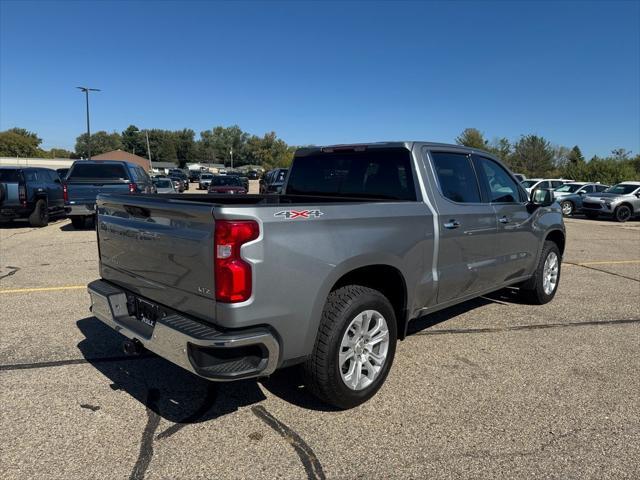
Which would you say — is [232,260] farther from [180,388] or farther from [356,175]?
[356,175]

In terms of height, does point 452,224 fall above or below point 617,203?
above

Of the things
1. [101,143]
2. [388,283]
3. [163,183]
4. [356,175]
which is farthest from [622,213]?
[101,143]

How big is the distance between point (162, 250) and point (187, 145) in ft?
489

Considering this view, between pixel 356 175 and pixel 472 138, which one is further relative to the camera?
pixel 472 138

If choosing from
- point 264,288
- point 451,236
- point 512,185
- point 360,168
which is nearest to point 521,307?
point 512,185

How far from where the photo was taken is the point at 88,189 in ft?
40.1

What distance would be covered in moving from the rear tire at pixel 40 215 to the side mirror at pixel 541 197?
43.0ft

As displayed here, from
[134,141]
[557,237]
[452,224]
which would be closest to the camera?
[452,224]

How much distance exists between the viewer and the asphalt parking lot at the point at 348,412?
2795mm

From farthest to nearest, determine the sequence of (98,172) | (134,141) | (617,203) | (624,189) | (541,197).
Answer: (134,141), (624,189), (617,203), (98,172), (541,197)

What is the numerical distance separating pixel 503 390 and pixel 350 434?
139 centimetres

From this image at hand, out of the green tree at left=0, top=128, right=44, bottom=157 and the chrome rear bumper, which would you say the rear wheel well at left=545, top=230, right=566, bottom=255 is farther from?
the green tree at left=0, top=128, right=44, bottom=157

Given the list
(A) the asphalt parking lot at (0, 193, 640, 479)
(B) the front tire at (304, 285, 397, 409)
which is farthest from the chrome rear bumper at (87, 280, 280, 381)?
(A) the asphalt parking lot at (0, 193, 640, 479)

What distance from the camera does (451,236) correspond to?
4.16m
